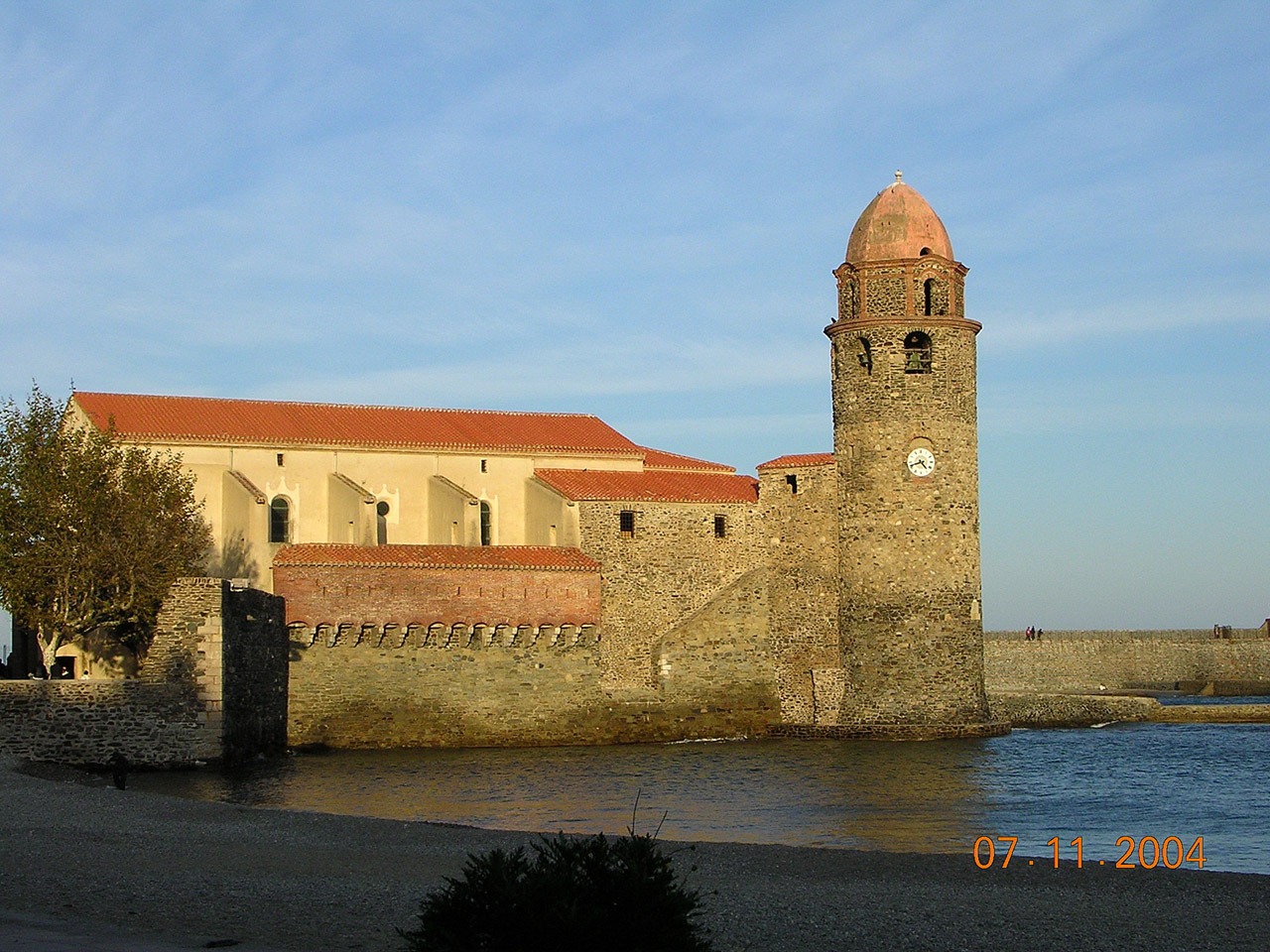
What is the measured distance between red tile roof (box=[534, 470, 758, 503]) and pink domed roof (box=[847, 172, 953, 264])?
7136mm

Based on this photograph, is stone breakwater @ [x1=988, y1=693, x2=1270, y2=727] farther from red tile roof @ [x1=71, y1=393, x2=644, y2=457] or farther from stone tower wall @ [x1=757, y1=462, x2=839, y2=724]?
red tile roof @ [x1=71, y1=393, x2=644, y2=457]

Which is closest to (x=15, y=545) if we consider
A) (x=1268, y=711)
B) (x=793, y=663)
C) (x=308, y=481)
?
(x=308, y=481)

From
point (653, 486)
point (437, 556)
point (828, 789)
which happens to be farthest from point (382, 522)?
point (828, 789)

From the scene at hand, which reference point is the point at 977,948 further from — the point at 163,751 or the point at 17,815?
the point at 163,751

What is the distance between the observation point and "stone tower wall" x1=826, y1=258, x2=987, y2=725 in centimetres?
3978

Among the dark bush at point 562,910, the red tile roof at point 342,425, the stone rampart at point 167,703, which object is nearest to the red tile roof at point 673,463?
the red tile roof at point 342,425

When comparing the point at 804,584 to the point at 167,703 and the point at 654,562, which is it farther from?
the point at 167,703

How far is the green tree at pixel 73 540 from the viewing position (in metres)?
31.8

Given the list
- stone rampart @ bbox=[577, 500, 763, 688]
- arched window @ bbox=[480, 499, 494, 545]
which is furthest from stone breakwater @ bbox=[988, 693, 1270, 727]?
arched window @ bbox=[480, 499, 494, 545]

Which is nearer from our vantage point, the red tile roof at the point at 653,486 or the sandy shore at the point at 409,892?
the sandy shore at the point at 409,892

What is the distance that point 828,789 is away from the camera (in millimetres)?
29578

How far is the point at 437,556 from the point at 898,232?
15.0m

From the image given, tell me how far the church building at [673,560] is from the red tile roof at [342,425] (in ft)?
0.36
